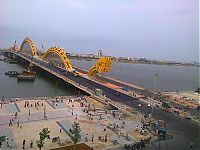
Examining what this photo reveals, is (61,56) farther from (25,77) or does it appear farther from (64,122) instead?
(64,122)

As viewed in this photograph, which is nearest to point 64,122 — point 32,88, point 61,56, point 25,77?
point 32,88

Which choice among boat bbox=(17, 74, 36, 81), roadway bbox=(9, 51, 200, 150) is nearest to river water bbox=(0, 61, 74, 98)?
boat bbox=(17, 74, 36, 81)

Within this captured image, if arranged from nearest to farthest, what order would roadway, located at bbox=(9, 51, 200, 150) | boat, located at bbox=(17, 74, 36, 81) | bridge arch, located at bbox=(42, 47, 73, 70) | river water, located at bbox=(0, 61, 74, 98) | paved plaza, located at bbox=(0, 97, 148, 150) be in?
paved plaza, located at bbox=(0, 97, 148, 150)
roadway, located at bbox=(9, 51, 200, 150)
river water, located at bbox=(0, 61, 74, 98)
boat, located at bbox=(17, 74, 36, 81)
bridge arch, located at bbox=(42, 47, 73, 70)

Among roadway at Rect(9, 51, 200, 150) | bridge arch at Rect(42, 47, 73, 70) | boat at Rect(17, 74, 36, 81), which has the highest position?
bridge arch at Rect(42, 47, 73, 70)

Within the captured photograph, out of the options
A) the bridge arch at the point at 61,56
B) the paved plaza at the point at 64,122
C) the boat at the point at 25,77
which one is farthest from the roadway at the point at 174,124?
the bridge arch at the point at 61,56


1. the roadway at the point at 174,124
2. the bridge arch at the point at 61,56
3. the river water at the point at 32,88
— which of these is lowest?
the roadway at the point at 174,124

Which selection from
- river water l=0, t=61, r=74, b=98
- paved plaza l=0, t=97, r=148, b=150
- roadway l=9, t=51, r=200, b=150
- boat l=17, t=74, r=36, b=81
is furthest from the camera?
boat l=17, t=74, r=36, b=81

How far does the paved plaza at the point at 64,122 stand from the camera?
3772 cm

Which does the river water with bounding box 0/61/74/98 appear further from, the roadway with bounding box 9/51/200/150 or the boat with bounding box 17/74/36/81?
the roadway with bounding box 9/51/200/150

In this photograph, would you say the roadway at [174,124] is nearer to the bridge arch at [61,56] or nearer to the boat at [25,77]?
the boat at [25,77]

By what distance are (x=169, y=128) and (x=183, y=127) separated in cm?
255

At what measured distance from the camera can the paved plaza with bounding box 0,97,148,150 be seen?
124 ft

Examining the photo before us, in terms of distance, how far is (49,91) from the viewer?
83812mm

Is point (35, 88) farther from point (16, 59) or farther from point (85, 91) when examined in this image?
point (16, 59)
